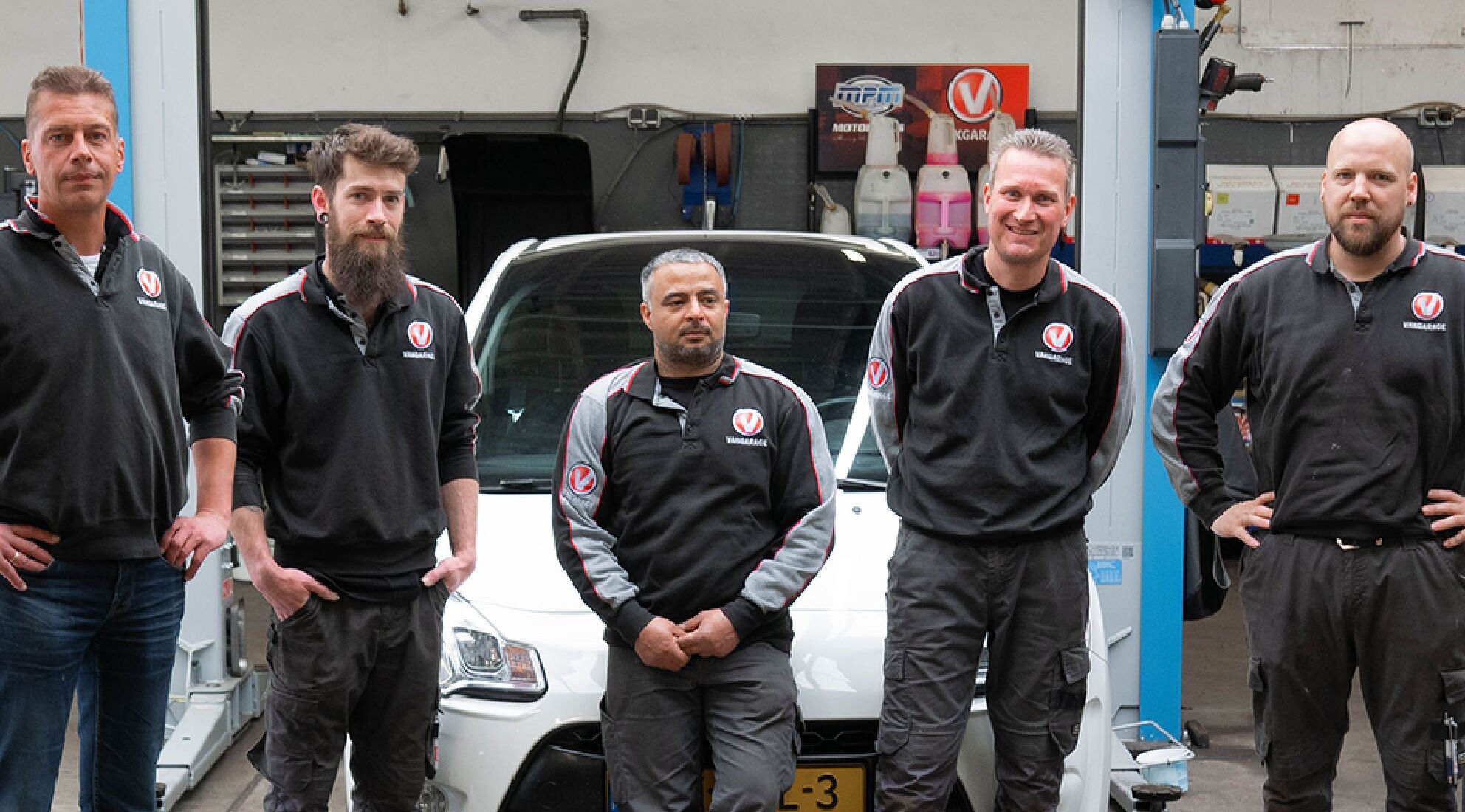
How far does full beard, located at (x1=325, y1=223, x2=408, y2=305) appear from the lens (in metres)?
2.96

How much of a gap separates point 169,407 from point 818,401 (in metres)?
1.76

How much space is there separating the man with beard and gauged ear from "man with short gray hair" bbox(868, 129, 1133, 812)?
944mm

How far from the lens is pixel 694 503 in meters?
3.02

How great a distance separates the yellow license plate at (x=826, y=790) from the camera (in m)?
3.08

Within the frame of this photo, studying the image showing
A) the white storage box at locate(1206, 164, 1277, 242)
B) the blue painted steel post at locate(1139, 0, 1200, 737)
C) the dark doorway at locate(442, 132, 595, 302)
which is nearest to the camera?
the blue painted steel post at locate(1139, 0, 1200, 737)

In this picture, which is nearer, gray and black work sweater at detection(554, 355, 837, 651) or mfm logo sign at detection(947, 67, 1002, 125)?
gray and black work sweater at detection(554, 355, 837, 651)

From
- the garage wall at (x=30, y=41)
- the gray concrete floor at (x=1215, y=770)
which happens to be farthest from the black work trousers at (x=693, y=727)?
the garage wall at (x=30, y=41)

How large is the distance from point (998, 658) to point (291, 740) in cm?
142

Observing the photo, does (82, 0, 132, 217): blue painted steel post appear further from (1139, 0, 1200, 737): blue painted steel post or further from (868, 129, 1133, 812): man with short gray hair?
(1139, 0, 1200, 737): blue painted steel post

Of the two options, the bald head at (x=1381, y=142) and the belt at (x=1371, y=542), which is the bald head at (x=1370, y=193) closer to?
the bald head at (x=1381, y=142)

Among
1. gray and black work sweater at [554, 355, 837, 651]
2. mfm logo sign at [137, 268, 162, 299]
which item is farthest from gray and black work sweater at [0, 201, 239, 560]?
gray and black work sweater at [554, 355, 837, 651]

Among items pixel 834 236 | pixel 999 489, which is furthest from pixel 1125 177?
pixel 999 489

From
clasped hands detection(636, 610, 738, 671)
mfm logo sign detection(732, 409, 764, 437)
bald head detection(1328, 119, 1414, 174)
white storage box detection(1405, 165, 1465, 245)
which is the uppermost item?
white storage box detection(1405, 165, 1465, 245)

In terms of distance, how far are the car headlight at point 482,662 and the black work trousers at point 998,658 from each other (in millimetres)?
725
